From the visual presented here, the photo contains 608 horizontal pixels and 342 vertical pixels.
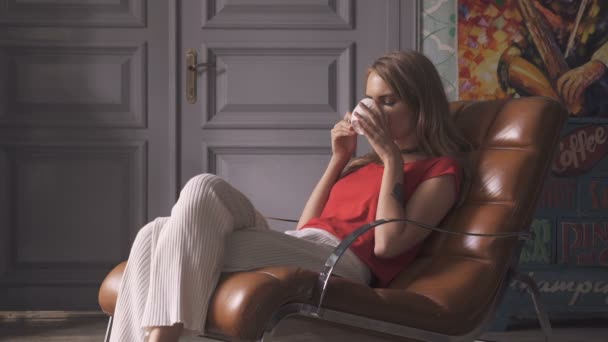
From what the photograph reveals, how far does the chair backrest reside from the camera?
2.10m

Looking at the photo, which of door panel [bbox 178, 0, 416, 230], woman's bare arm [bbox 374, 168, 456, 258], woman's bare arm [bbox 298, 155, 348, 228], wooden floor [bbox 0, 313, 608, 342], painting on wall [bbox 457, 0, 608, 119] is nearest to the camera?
woman's bare arm [bbox 374, 168, 456, 258]

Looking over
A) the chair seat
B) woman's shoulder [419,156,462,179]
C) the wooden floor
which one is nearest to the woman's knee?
the chair seat

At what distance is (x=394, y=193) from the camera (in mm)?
2072

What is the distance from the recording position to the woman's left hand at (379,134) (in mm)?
2105

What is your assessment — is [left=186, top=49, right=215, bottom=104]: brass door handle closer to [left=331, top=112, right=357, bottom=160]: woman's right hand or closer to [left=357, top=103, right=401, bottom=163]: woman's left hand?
[left=331, top=112, right=357, bottom=160]: woman's right hand

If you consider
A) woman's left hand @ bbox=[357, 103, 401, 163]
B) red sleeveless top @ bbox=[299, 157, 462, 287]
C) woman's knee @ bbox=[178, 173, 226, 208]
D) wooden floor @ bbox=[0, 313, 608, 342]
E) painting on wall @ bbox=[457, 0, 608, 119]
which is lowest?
wooden floor @ bbox=[0, 313, 608, 342]

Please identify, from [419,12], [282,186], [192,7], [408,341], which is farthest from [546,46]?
[408,341]

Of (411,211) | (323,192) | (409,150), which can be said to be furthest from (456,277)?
→ (323,192)

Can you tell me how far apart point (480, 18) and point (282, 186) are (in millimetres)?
1176

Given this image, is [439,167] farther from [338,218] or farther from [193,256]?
[193,256]

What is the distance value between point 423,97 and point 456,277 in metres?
0.51

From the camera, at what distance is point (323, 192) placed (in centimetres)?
243

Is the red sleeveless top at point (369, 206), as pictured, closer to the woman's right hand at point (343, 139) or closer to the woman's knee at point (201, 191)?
the woman's right hand at point (343, 139)

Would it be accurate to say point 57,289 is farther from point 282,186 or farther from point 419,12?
point 419,12
